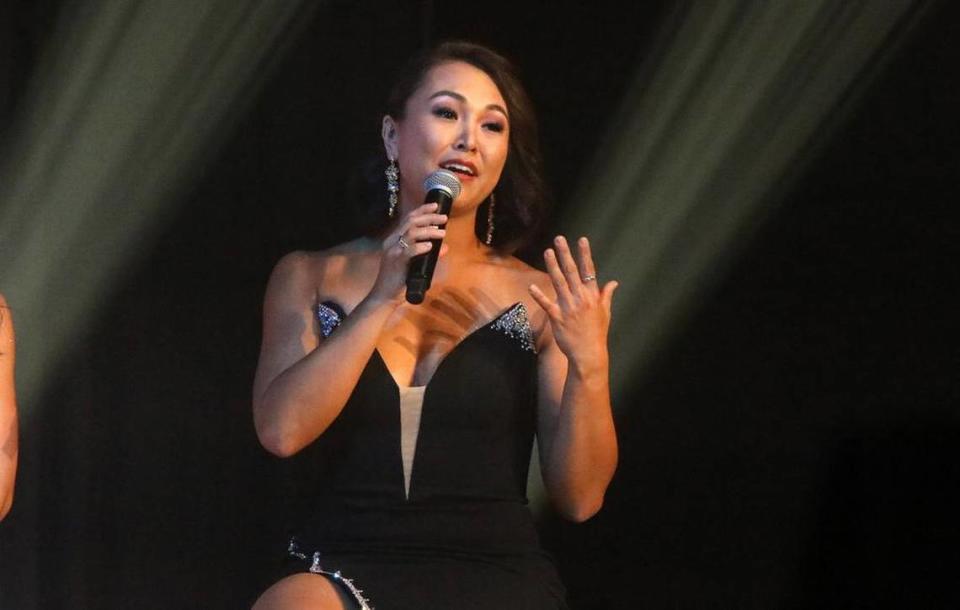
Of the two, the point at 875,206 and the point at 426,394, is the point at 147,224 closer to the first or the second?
the point at 426,394

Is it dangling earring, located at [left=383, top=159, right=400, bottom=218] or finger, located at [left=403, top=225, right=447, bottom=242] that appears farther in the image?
dangling earring, located at [left=383, top=159, right=400, bottom=218]

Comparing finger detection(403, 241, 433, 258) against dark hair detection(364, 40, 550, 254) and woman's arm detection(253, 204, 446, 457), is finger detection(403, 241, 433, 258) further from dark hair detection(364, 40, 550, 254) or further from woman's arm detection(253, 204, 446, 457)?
dark hair detection(364, 40, 550, 254)

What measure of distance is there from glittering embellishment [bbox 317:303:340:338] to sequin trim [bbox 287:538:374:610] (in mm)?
298

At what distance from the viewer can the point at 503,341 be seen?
86.4 inches

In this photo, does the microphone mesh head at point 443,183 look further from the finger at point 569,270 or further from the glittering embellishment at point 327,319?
the glittering embellishment at point 327,319

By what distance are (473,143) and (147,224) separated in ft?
2.30

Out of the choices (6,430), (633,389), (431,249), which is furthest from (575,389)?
(6,430)

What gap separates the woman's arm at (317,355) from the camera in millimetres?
1926

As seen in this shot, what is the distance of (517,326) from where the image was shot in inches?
87.3

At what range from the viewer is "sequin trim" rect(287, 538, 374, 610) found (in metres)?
1.97

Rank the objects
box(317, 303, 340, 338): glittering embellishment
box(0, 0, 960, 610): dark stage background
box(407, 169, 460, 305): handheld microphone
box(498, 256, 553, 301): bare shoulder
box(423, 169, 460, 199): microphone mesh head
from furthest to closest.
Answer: box(0, 0, 960, 610): dark stage background, box(498, 256, 553, 301): bare shoulder, box(317, 303, 340, 338): glittering embellishment, box(423, 169, 460, 199): microphone mesh head, box(407, 169, 460, 305): handheld microphone

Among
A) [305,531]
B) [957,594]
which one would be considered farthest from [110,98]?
[957,594]

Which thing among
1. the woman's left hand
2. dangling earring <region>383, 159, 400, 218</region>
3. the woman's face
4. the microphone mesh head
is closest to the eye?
the woman's face

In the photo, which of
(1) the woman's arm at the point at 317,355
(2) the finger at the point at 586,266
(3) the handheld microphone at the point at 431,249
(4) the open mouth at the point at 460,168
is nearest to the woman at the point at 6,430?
(1) the woman's arm at the point at 317,355
